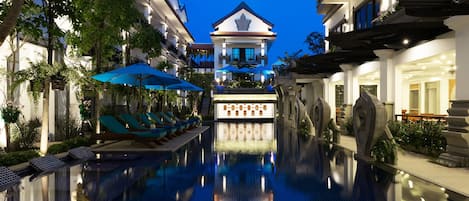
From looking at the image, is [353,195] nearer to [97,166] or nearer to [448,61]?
[97,166]

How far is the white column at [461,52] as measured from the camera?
10.2 m

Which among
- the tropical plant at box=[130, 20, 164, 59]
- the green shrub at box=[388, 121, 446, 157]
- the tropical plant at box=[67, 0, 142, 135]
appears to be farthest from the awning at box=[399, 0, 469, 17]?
the tropical plant at box=[130, 20, 164, 59]

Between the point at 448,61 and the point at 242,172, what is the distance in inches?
406

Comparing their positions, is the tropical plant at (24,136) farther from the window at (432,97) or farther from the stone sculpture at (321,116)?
the window at (432,97)

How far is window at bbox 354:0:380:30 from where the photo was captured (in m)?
19.7

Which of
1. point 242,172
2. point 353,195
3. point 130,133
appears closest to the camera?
point 353,195

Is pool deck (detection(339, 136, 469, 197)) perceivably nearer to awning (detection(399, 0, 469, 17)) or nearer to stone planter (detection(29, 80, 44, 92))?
awning (detection(399, 0, 469, 17))

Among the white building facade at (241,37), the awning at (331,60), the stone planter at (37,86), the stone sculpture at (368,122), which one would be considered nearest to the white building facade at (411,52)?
the awning at (331,60)

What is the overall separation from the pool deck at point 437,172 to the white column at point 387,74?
459cm

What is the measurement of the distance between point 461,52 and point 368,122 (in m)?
2.63

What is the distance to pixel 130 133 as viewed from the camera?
1391 centimetres

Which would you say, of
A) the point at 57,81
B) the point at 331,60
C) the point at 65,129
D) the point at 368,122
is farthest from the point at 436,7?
the point at 65,129

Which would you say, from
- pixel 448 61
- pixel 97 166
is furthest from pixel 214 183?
pixel 448 61

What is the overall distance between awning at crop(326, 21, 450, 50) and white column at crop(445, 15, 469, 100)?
739 mm
